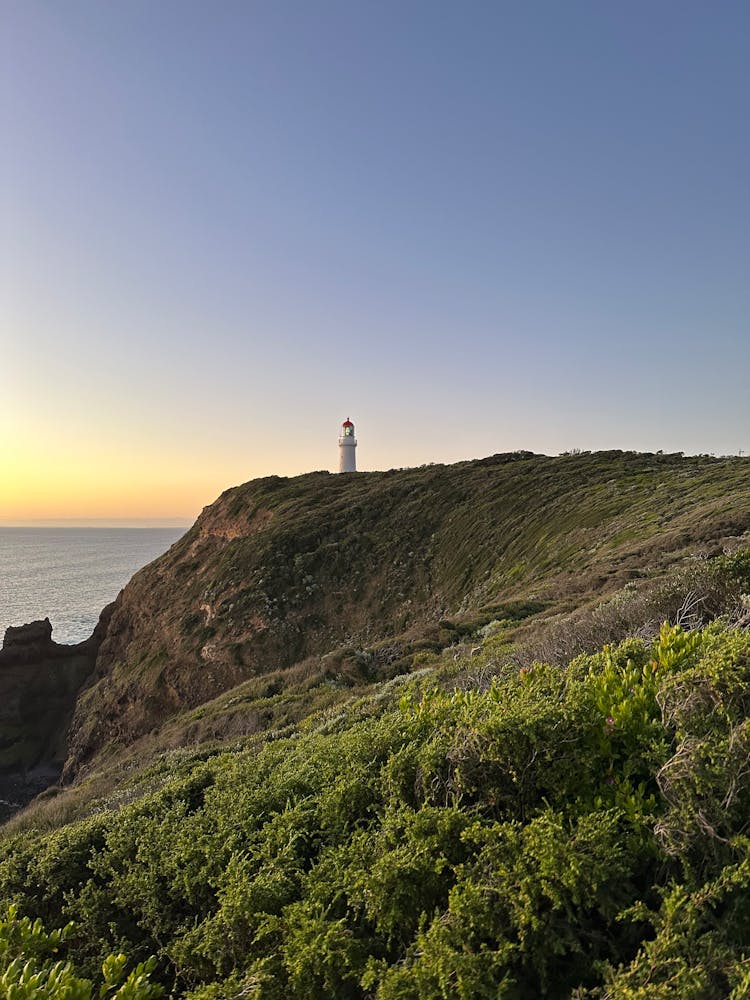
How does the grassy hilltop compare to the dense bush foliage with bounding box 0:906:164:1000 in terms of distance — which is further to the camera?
the dense bush foliage with bounding box 0:906:164:1000

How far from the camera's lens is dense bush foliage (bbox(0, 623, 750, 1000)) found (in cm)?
244

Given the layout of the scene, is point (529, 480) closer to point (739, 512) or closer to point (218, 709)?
point (739, 512)

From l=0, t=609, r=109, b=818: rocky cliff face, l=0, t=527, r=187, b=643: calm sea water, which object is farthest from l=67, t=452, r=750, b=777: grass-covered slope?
l=0, t=527, r=187, b=643: calm sea water

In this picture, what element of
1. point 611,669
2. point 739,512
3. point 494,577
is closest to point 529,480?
point 494,577

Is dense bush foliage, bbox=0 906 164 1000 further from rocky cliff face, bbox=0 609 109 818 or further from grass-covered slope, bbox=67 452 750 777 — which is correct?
rocky cliff face, bbox=0 609 109 818

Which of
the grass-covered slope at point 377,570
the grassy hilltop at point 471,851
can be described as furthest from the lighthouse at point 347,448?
the grassy hilltop at point 471,851

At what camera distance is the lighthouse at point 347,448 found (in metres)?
57.6

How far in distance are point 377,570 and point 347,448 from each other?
30.8 metres

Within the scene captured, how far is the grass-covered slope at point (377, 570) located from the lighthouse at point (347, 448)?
18.3 meters

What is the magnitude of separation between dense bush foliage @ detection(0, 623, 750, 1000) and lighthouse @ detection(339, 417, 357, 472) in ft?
176

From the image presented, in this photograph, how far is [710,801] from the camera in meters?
2.58

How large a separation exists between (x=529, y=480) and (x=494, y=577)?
29.9 feet

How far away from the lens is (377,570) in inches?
1118

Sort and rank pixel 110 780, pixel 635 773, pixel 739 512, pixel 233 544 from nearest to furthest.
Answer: pixel 635 773
pixel 110 780
pixel 739 512
pixel 233 544
